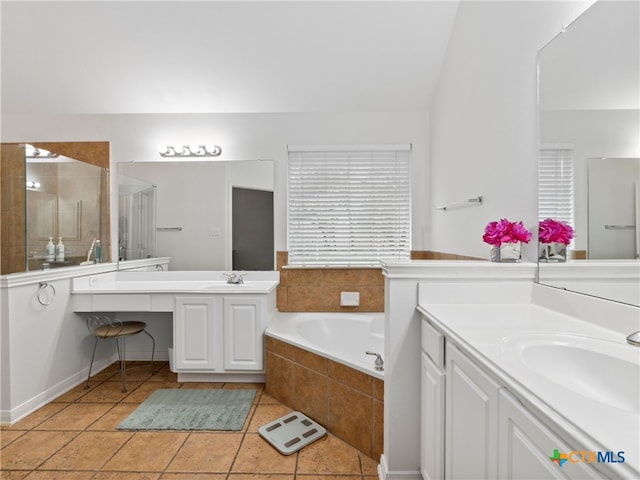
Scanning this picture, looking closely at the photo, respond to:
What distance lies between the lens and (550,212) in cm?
151

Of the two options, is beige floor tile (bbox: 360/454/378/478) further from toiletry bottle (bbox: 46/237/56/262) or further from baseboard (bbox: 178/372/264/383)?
toiletry bottle (bbox: 46/237/56/262)

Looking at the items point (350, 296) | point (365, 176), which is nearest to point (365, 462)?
point (350, 296)

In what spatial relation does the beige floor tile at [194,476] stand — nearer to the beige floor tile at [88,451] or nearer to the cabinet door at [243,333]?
the beige floor tile at [88,451]

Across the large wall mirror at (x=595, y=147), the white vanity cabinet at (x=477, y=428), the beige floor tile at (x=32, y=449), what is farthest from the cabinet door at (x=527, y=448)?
the beige floor tile at (x=32, y=449)

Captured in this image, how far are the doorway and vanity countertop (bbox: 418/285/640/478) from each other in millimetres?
1992

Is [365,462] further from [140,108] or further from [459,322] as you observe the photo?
[140,108]

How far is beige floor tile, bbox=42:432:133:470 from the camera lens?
6.02ft

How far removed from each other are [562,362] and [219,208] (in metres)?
2.85

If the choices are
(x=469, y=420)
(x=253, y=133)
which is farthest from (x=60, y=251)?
(x=469, y=420)

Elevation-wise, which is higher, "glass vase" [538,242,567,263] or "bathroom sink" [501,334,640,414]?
"glass vase" [538,242,567,263]

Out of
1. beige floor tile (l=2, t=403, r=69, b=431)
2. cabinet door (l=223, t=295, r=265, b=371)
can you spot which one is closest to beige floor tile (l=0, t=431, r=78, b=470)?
beige floor tile (l=2, t=403, r=69, b=431)

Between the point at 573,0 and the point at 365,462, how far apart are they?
7.80 feet

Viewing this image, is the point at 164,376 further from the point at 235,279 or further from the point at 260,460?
the point at 260,460

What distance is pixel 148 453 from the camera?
1.93 m
